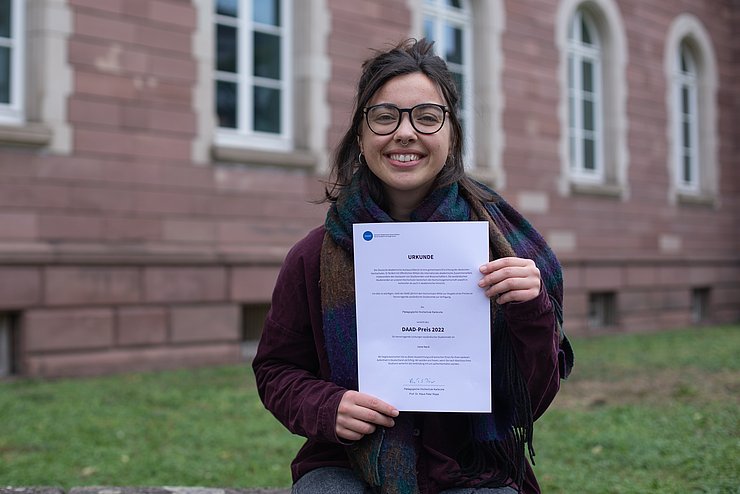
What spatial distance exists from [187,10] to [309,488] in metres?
7.79

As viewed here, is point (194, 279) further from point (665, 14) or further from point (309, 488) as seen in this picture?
point (665, 14)

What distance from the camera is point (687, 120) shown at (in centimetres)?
1752

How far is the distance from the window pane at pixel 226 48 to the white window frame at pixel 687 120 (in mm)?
9966

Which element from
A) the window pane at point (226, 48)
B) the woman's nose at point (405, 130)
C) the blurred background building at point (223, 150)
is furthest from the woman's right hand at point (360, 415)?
the window pane at point (226, 48)

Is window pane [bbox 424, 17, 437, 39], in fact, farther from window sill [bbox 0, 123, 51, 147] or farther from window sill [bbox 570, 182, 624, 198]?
window sill [bbox 0, 123, 51, 147]

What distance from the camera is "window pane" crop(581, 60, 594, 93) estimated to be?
596 inches

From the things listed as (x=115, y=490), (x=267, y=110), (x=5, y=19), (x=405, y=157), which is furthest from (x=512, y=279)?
(x=267, y=110)

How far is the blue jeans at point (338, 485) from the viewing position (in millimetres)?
2303

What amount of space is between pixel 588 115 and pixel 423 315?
1387cm

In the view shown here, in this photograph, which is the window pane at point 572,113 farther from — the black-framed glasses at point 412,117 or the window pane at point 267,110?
the black-framed glasses at point 412,117

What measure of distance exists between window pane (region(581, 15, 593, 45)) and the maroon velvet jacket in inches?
539

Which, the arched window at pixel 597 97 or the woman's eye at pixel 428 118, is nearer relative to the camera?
the woman's eye at pixel 428 118

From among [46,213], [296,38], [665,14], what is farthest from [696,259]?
[46,213]

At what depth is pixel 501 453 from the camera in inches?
91.2
